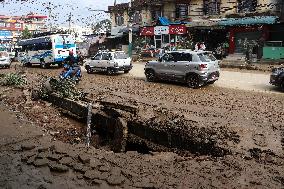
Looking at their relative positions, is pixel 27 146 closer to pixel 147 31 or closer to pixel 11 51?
pixel 147 31

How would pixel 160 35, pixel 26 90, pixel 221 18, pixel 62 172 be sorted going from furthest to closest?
1. pixel 160 35
2. pixel 221 18
3. pixel 26 90
4. pixel 62 172

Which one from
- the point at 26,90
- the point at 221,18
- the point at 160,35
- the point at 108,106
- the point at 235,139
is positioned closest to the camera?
the point at 235,139

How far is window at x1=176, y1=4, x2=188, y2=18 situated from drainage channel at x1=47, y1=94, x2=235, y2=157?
24840 millimetres

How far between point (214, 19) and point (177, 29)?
12.3 feet

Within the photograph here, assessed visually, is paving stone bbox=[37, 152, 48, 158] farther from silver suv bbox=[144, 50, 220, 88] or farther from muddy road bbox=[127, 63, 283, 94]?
muddy road bbox=[127, 63, 283, 94]

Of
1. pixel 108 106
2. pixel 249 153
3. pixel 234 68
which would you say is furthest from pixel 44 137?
pixel 234 68

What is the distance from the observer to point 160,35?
116 ft

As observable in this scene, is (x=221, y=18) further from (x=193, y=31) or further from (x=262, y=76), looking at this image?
(x=262, y=76)

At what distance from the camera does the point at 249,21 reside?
89.2 ft

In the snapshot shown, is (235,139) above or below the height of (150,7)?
below

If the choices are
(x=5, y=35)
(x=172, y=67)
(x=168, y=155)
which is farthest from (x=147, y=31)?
(x=5, y=35)

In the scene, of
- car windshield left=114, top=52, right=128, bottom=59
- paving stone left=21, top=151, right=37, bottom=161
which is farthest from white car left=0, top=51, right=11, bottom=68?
paving stone left=21, top=151, right=37, bottom=161

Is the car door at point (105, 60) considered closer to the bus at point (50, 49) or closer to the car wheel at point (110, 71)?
the car wheel at point (110, 71)

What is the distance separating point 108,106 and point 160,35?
84.9 ft
